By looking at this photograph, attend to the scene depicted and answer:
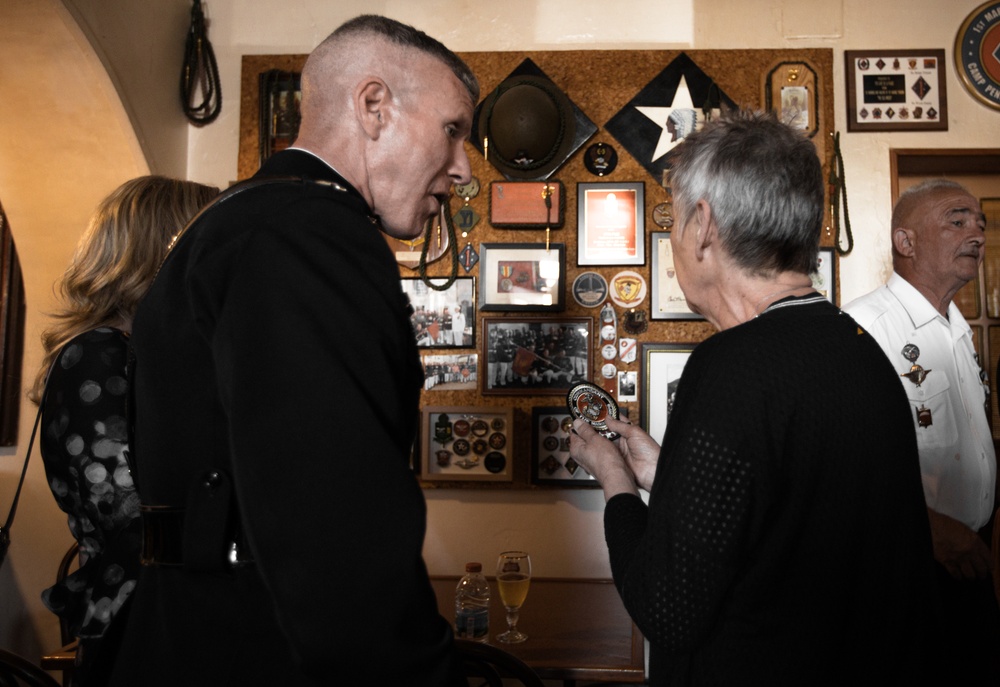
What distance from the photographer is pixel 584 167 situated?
3061 millimetres

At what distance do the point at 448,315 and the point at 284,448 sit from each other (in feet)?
7.90

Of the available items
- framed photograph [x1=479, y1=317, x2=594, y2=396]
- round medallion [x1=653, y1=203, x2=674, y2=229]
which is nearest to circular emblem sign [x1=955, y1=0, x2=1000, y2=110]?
round medallion [x1=653, y1=203, x2=674, y2=229]

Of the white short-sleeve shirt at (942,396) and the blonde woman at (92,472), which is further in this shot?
the white short-sleeve shirt at (942,396)

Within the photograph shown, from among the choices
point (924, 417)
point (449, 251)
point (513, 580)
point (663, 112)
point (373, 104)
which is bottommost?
point (513, 580)

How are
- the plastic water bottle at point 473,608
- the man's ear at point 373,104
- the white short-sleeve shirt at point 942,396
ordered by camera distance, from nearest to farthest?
1. the man's ear at point 373,104
2. the plastic water bottle at point 473,608
3. the white short-sleeve shirt at point 942,396

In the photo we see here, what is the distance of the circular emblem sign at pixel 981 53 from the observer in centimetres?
296

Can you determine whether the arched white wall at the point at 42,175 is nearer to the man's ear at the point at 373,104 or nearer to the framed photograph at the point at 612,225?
the framed photograph at the point at 612,225

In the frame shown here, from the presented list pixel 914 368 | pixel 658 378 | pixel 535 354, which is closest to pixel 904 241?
pixel 914 368

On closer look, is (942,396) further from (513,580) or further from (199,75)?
(199,75)

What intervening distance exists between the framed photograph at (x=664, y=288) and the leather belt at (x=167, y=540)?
2347mm

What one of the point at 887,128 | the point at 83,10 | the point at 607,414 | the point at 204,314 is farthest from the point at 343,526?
the point at 887,128

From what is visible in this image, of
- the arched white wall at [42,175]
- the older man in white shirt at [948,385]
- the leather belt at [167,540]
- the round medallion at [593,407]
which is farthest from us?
the arched white wall at [42,175]

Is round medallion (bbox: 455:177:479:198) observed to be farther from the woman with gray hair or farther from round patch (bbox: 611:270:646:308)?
the woman with gray hair

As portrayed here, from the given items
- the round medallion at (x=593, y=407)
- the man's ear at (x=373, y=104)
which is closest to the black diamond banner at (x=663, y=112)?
the round medallion at (x=593, y=407)
